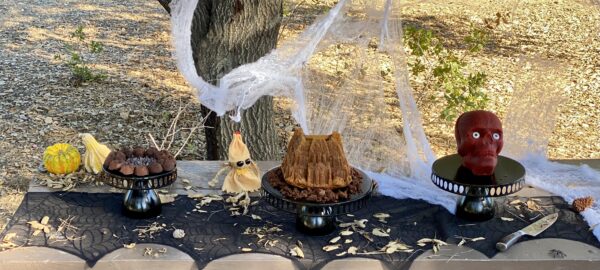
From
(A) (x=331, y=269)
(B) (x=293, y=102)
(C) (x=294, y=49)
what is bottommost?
(A) (x=331, y=269)

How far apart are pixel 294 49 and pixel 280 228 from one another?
2.26 feet

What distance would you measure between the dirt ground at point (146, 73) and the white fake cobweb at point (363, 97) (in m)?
0.30

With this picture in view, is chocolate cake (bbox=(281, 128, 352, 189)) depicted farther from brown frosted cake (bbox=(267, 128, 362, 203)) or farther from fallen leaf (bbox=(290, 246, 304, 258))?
fallen leaf (bbox=(290, 246, 304, 258))

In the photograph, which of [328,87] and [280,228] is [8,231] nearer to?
[280,228]

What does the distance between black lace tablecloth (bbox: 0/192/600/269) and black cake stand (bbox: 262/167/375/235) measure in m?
0.04

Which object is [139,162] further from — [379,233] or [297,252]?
[379,233]

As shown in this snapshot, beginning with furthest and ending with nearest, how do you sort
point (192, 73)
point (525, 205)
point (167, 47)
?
point (167, 47)
point (192, 73)
point (525, 205)

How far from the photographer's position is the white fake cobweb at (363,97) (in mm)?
2383

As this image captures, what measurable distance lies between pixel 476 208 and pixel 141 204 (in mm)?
1113

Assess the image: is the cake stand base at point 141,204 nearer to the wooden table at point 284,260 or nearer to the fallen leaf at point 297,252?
the wooden table at point 284,260

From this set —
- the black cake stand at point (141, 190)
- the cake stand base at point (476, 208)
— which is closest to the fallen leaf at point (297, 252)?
the black cake stand at point (141, 190)

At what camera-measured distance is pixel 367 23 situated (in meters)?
2.42

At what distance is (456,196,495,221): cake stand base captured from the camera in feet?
7.02

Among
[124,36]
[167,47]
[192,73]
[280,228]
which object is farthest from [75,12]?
[280,228]
